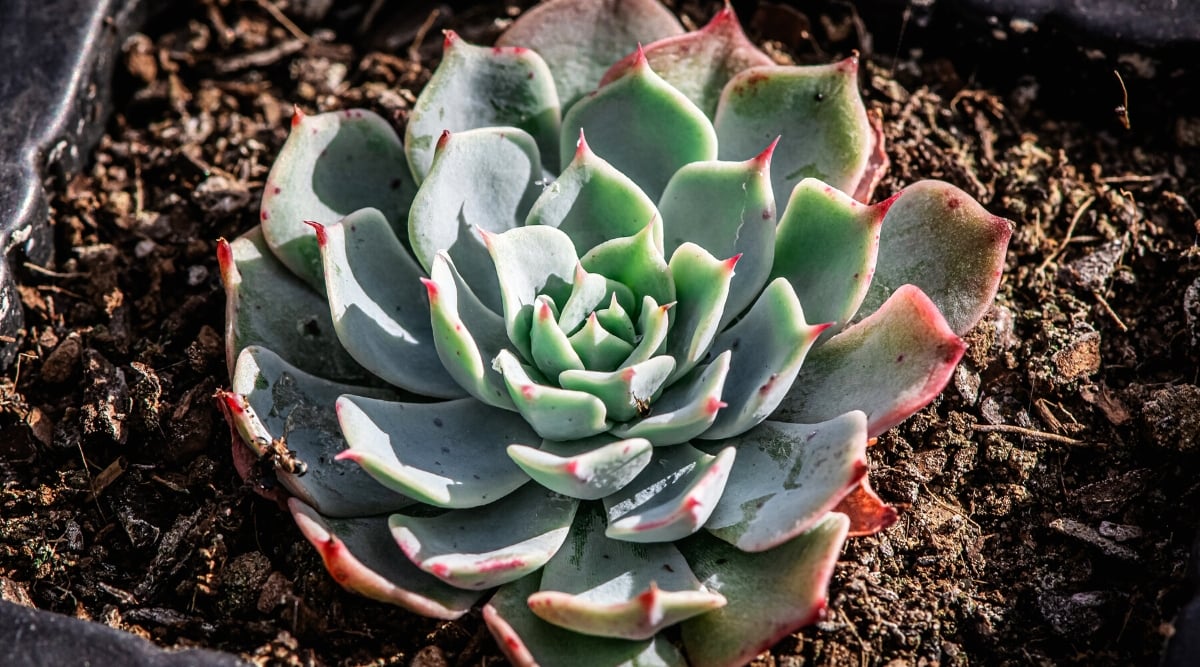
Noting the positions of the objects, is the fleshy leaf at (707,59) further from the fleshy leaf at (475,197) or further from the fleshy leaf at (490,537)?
the fleshy leaf at (490,537)

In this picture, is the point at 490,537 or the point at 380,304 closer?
the point at 490,537

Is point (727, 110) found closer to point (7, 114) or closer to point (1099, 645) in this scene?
point (1099, 645)

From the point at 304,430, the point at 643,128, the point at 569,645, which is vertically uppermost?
the point at 643,128

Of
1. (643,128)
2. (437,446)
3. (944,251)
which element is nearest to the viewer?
(437,446)

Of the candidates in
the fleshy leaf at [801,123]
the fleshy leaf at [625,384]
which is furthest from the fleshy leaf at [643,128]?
the fleshy leaf at [625,384]

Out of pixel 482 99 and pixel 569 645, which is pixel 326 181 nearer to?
pixel 482 99

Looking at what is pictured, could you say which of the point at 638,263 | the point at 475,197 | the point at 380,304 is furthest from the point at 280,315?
the point at 638,263

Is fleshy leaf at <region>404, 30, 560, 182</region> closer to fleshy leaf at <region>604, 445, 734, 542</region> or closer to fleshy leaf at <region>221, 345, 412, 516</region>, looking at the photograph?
fleshy leaf at <region>221, 345, 412, 516</region>
